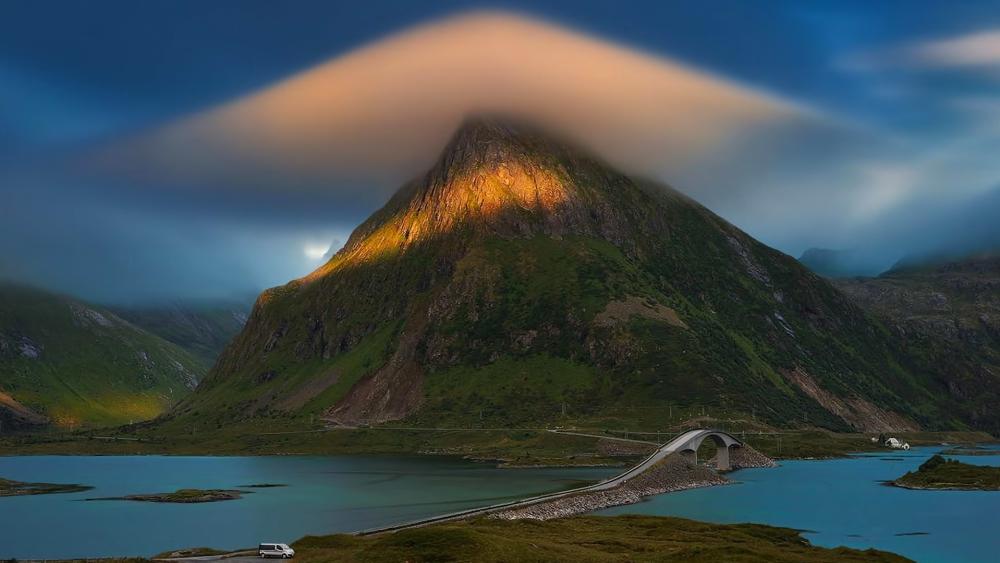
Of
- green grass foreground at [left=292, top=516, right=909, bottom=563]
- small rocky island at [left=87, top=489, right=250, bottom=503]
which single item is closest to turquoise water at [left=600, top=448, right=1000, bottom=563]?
green grass foreground at [left=292, top=516, right=909, bottom=563]

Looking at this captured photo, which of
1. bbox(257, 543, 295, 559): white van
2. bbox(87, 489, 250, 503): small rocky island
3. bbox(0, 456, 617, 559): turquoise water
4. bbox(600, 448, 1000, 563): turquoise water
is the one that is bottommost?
bbox(600, 448, 1000, 563): turquoise water

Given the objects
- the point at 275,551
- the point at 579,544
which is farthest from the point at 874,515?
the point at 275,551

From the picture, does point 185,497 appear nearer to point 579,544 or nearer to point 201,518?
point 201,518

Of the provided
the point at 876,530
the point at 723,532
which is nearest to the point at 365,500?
the point at 723,532

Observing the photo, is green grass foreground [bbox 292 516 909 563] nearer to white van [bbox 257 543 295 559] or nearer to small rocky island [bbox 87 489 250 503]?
white van [bbox 257 543 295 559]

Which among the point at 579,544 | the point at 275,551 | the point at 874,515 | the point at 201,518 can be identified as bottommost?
the point at 874,515

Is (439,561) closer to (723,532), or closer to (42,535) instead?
(723,532)

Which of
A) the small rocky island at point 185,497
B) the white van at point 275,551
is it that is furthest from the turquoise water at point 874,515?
the small rocky island at point 185,497
